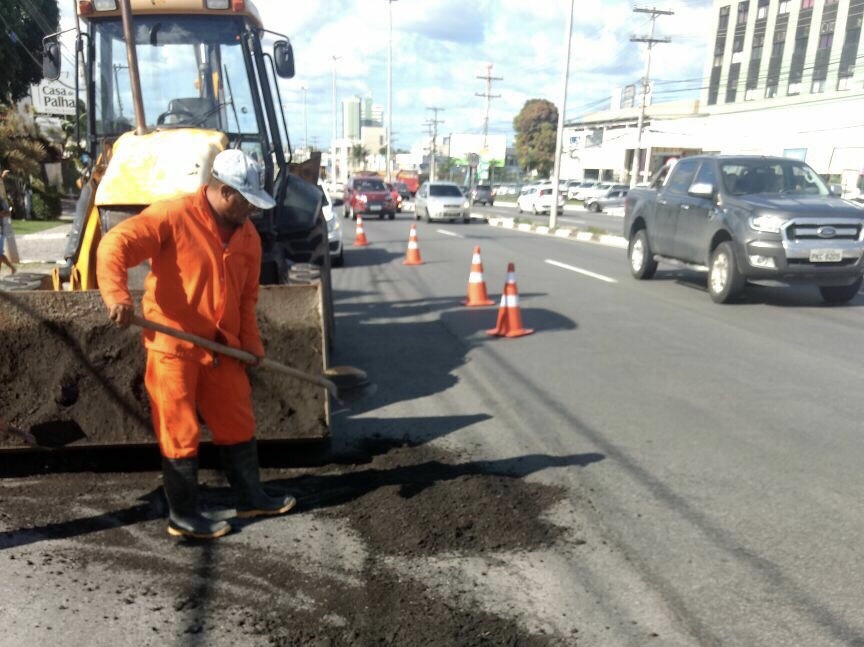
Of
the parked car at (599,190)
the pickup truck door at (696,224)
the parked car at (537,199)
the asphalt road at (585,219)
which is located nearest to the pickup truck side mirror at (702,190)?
the pickup truck door at (696,224)

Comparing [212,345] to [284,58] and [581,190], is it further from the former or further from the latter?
[581,190]

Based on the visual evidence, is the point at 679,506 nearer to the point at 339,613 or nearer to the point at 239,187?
the point at 339,613

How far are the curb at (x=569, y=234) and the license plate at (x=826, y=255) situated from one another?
30.9ft

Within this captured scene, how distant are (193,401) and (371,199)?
96.9 ft

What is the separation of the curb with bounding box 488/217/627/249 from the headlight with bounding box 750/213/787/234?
30.2 feet

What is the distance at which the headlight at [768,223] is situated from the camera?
10258mm

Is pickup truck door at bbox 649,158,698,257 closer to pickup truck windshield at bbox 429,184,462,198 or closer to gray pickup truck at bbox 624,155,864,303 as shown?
gray pickup truck at bbox 624,155,864,303

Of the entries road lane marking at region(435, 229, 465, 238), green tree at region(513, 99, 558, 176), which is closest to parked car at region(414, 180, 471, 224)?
road lane marking at region(435, 229, 465, 238)

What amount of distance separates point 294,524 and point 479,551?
1.00 metres

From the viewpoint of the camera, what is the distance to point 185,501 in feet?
13.0

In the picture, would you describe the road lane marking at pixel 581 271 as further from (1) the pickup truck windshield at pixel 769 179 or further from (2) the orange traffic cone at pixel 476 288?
(2) the orange traffic cone at pixel 476 288

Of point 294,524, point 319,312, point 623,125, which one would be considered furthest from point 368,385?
point 623,125

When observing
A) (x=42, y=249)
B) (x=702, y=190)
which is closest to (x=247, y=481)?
(x=702, y=190)

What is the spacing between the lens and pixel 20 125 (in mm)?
26266
